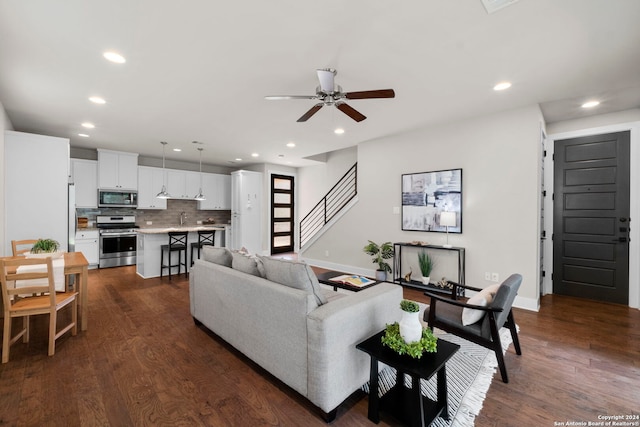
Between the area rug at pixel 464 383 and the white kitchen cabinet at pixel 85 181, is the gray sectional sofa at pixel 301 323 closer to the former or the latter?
the area rug at pixel 464 383

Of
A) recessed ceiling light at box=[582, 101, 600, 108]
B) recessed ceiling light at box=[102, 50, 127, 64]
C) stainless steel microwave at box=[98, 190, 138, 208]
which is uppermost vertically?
recessed ceiling light at box=[582, 101, 600, 108]

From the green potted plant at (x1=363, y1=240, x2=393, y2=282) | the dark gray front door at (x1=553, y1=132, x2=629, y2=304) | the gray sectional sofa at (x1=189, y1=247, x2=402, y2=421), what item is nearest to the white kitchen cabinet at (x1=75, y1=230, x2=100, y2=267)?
the gray sectional sofa at (x1=189, y1=247, x2=402, y2=421)

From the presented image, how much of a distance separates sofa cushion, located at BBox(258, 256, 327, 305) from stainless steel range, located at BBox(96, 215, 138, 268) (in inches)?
204

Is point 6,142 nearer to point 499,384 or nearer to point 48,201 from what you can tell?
point 48,201

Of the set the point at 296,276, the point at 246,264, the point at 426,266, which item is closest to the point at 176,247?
the point at 246,264

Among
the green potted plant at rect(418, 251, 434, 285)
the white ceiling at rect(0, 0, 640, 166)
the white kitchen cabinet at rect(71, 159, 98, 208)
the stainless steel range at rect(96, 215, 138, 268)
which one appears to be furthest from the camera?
the stainless steel range at rect(96, 215, 138, 268)

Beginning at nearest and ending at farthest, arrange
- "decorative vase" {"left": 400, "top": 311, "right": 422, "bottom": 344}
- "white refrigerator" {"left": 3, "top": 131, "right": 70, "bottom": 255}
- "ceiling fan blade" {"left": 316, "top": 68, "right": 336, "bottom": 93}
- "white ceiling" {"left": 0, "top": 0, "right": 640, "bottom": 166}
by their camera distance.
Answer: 1. "decorative vase" {"left": 400, "top": 311, "right": 422, "bottom": 344}
2. "white ceiling" {"left": 0, "top": 0, "right": 640, "bottom": 166}
3. "ceiling fan blade" {"left": 316, "top": 68, "right": 336, "bottom": 93}
4. "white refrigerator" {"left": 3, "top": 131, "right": 70, "bottom": 255}

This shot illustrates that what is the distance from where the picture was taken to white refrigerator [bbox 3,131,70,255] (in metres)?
3.81

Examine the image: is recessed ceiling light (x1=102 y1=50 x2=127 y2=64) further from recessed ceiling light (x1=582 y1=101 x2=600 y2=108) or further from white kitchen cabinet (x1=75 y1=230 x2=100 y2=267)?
recessed ceiling light (x1=582 y1=101 x2=600 y2=108)

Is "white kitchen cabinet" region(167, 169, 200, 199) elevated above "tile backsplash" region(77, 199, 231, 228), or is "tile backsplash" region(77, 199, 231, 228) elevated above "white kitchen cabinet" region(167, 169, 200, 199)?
"white kitchen cabinet" region(167, 169, 200, 199)

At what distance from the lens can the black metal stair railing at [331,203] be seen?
698 centimetres

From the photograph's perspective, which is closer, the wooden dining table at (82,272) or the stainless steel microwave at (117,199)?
the wooden dining table at (82,272)

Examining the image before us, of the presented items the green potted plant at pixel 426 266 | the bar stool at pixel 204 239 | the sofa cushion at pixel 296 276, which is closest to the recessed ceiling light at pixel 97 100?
the bar stool at pixel 204 239

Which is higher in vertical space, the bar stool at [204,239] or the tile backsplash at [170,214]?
the tile backsplash at [170,214]
